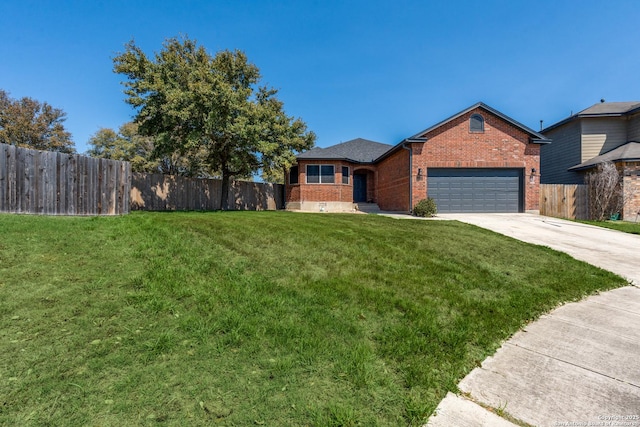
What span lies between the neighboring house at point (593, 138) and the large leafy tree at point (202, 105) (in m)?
17.4

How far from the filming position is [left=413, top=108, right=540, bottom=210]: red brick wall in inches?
583

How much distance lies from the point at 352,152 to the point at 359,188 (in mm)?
2779

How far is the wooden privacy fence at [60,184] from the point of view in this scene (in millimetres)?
7539

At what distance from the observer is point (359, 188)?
69.6 feet

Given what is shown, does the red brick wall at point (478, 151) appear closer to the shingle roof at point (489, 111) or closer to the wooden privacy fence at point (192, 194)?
the shingle roof at point (489, 111)

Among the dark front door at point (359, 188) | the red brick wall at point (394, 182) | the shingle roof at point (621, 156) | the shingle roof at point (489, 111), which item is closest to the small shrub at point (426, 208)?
the red brick wall at point (394, 182)

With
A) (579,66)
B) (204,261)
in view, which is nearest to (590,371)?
(204,261)

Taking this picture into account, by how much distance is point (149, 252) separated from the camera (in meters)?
4.67

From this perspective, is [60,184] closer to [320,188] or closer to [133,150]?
[320,188]

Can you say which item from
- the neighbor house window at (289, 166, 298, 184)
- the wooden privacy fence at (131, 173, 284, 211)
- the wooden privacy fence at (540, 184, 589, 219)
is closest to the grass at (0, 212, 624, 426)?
the wooden privacy fence at (131, 173, 284, 211)

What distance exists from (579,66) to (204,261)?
17074mm

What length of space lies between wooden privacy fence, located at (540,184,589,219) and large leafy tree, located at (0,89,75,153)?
1420 inches

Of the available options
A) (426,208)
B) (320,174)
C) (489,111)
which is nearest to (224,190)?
(320,174)

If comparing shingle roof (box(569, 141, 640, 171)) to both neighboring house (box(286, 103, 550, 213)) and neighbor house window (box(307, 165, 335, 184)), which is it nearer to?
neighboring house (box(286, 103, 550, 213))
